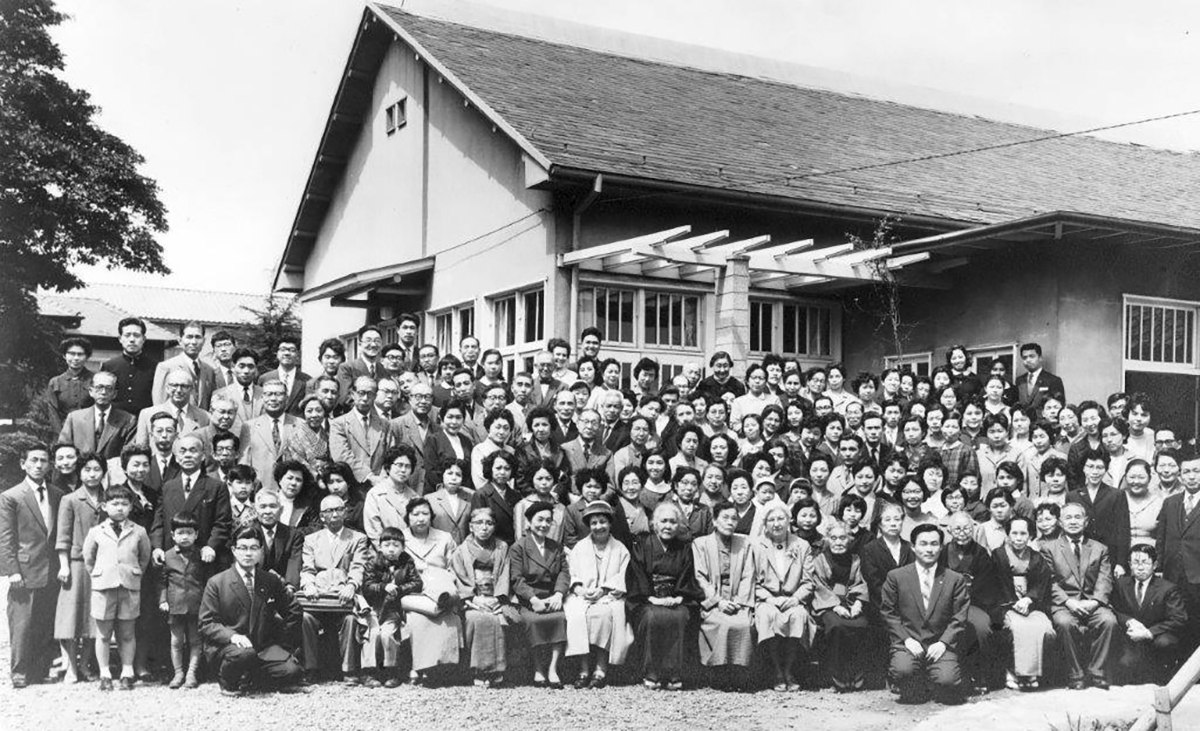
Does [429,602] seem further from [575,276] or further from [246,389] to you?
[575,276]

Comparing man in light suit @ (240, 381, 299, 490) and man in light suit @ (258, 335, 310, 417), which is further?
man in light suit @ (258, 335, 310, 417)

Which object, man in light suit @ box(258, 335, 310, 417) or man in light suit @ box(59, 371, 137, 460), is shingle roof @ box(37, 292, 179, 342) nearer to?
man in light suit @ box(258, 335, 310, 417)

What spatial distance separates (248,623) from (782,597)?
11.2 feet

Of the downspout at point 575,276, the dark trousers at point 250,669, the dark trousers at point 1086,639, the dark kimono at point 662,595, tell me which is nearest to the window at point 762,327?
the downspout at point 575,276

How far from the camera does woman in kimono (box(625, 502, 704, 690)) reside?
7.02 metres

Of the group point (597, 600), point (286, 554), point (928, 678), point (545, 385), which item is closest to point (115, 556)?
point (286, 554)

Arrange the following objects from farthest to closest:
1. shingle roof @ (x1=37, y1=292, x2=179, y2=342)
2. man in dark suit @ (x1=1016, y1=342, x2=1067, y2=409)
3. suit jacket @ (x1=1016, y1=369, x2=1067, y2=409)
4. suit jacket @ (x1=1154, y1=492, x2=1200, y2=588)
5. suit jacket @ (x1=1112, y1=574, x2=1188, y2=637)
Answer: shingle roof @ (x1=37, y1=292, x2=179, y2=342), man in dark suit @ (x1=1016, y1=342, x2=1067, y2=409), suit jacket @ (x1=1016, y1=369, x2=1067, y2=409), suit jacket @ (x1=1154, y1=492, x2=1200, y2=588), suit jacket @ (x1=1112, y1=574, x2=1188, y2=637)

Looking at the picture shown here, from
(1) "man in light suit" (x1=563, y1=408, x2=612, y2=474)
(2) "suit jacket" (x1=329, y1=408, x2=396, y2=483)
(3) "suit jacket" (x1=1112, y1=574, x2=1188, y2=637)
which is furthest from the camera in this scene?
(1) "man in light suit" (x1=563, y1=408, x2=612, y2=474)

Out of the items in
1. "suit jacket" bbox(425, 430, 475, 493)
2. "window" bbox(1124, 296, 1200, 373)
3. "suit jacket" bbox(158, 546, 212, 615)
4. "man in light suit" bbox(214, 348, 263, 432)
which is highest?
"window" bbox(1124, 296, 1200, 373)

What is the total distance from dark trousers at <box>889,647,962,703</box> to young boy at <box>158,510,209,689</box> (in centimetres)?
429

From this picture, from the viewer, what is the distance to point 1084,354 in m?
11.4

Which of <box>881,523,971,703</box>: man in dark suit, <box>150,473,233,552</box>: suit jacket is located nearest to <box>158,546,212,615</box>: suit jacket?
<box>150,473,233,552</box>: suit jacket

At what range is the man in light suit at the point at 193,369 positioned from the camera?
8.14 meters

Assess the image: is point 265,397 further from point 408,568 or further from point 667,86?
point 667,86
